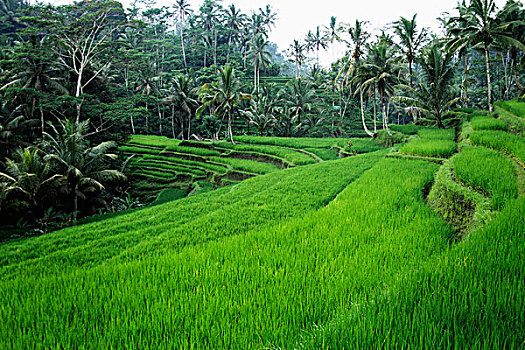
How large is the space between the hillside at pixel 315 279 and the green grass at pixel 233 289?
0.5 inches

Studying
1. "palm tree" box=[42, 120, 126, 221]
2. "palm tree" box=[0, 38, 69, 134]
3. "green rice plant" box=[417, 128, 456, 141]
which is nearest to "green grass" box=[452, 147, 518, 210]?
"green rice plant" box=[417, 128, 456, 141]

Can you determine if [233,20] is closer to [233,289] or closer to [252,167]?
[252,167]

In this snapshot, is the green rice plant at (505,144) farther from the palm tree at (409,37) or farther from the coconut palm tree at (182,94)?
the coconut palm tree at (182,94)

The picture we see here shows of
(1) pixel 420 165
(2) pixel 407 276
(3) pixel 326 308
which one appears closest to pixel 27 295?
(3) pixel 326 308

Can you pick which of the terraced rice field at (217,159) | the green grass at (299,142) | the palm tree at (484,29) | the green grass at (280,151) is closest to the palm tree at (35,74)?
the terraced rice field at (217,159)

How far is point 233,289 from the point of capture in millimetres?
2240

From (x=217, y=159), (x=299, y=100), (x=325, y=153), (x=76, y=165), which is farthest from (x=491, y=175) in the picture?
(x=299, y=100)

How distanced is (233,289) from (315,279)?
27.0 inches

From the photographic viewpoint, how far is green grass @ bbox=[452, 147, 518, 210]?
130 inches

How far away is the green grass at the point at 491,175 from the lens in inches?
130

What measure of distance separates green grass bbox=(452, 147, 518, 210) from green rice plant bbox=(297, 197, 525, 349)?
1615 millimetres

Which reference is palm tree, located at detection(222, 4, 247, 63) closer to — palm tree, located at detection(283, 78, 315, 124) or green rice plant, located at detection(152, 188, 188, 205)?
palm tree, located at detection(283, 78, 315, 124)

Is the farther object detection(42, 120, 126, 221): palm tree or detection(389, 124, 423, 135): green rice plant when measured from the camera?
detection(389, 124, 423, 135): green rice plant

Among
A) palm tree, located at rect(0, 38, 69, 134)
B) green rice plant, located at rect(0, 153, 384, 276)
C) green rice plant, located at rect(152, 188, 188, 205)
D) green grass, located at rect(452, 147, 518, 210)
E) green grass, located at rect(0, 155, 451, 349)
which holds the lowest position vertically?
green rice plant, located at rect(152, 188, 188, 205)
